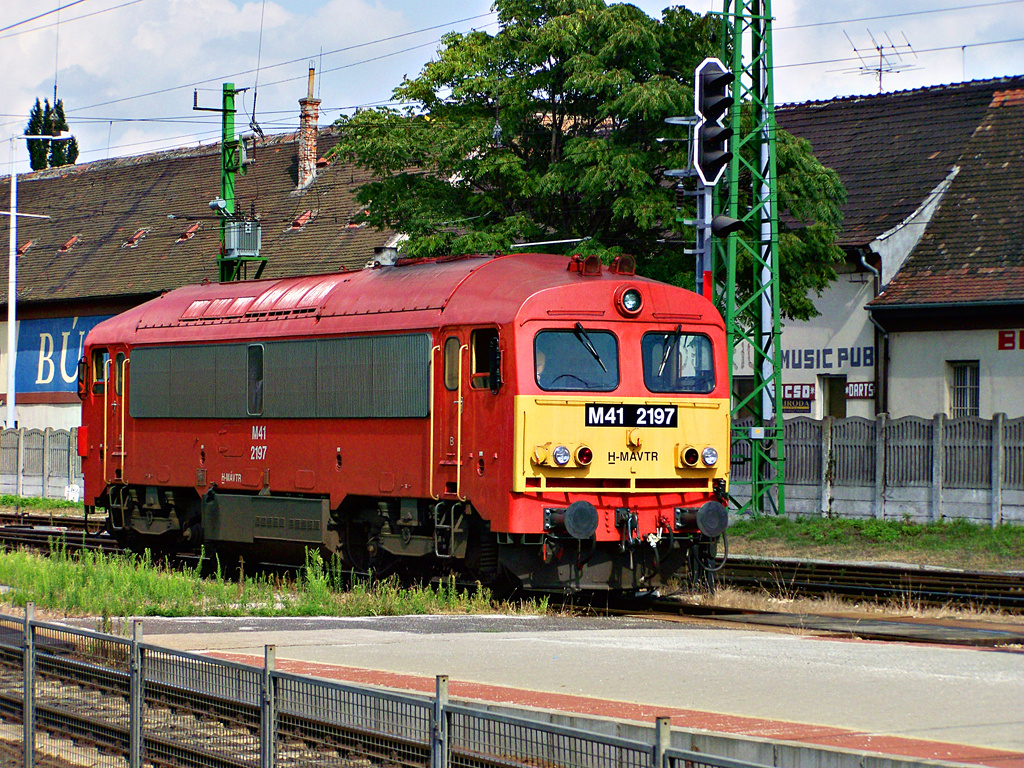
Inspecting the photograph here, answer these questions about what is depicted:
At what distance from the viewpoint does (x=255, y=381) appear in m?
18.5

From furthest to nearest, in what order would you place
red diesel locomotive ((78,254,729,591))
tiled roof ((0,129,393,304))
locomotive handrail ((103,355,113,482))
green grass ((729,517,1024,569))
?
tiled roof ((0,129,393,304)) → green grass ((729,517,1024,569)) → locomotive handrail ((103,355,113,482)) → red diesel locomotive ((78,254,729,591))

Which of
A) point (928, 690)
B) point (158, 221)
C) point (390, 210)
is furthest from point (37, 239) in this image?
point (928, 690)

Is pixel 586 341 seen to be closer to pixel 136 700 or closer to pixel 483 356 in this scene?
pixel 483 356

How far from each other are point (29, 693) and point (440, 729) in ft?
13.4

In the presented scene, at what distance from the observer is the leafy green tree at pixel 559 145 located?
24.8 metres

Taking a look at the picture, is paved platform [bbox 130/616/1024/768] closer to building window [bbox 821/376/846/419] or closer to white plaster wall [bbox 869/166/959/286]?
white plaster wall [bbox 869/166/959/286]

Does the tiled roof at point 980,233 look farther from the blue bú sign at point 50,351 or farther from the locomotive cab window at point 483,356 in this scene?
the blue bú sign at point 50,351

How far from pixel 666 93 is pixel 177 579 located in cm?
1264

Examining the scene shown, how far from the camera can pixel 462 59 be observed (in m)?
26.4

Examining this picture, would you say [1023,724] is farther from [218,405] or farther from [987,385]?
[987,385]

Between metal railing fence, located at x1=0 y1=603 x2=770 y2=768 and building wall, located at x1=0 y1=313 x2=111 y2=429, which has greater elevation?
building wall, located at x1=0 y1=313 x2=111 y2=429

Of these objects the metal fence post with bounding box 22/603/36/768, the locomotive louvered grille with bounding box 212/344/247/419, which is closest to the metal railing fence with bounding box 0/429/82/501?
the locomotive louvered grille with bounding box 212/344/247/419

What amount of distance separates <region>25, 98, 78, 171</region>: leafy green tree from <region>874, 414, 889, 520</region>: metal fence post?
191ft

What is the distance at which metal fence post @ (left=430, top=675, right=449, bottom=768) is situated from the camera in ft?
18.9
